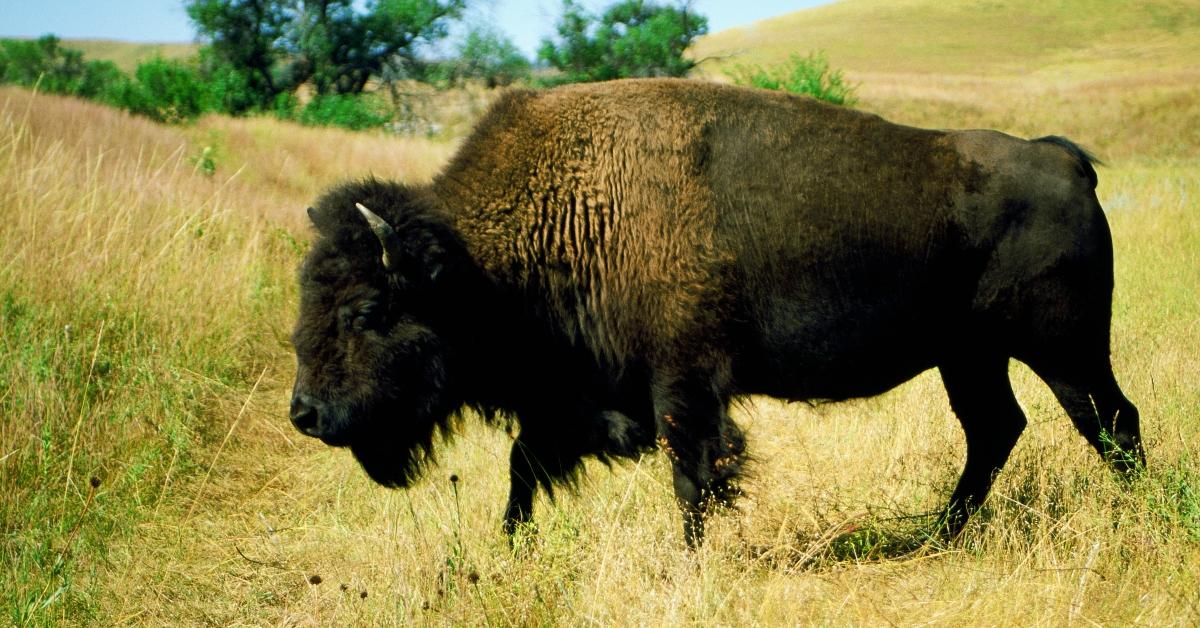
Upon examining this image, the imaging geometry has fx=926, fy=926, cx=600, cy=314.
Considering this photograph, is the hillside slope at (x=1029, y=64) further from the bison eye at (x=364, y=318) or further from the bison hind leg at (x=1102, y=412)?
the bison eye at (x=364, y=318)

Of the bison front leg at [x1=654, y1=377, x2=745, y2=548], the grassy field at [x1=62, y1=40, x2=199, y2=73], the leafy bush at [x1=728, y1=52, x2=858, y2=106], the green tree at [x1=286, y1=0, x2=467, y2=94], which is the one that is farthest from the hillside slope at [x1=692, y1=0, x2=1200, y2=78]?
the grassy field at [x1=62, y1=40, x2=199, y2=73]

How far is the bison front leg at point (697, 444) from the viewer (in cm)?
382

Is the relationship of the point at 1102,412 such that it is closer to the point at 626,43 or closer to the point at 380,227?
the point at 380,227

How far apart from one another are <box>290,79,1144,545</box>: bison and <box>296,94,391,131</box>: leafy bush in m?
25.7

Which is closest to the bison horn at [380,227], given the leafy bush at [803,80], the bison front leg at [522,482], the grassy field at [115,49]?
the bison front leg at [522,482]

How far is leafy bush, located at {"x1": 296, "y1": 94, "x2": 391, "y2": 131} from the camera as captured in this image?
2889cm

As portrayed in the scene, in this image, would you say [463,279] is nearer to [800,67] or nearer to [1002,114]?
[800,67]

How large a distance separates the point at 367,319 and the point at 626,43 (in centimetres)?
2671

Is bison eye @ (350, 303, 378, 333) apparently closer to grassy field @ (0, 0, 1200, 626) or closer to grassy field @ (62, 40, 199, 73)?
grassy field @ (0, 0, 1200, 626)

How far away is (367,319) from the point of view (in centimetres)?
379

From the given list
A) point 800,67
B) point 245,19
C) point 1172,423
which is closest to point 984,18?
point 800,67

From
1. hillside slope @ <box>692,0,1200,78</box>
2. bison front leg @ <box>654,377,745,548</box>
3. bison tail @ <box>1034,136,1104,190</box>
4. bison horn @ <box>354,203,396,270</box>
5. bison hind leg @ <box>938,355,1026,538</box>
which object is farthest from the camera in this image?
hillside slope @ <box>692,0,1200,78</box>

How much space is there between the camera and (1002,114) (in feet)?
107

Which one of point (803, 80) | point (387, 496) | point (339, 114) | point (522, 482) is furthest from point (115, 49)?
point (522, 482)
